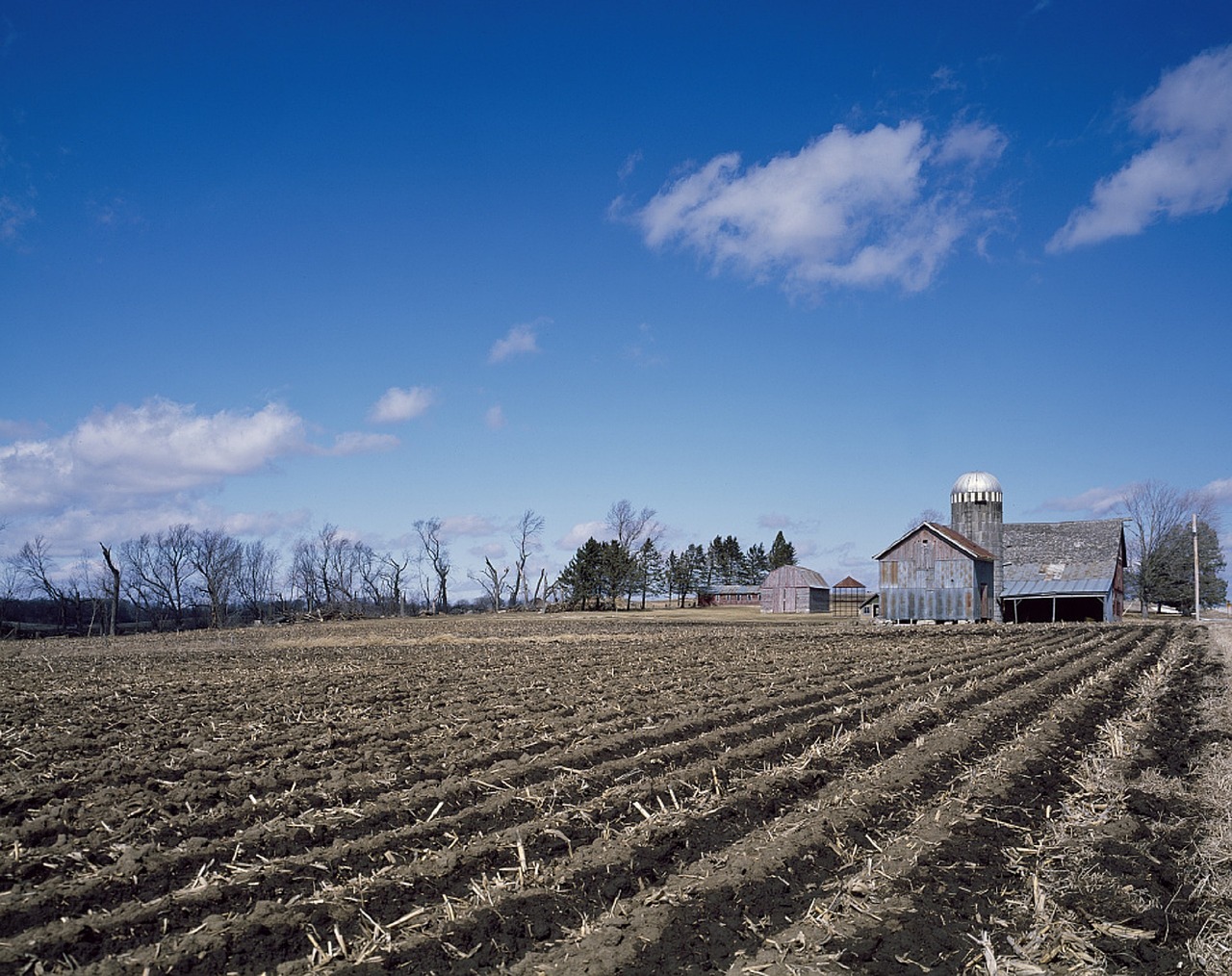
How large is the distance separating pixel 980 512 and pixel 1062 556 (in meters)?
5.17

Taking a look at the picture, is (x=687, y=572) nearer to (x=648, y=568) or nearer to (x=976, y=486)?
(x=648, y=568)

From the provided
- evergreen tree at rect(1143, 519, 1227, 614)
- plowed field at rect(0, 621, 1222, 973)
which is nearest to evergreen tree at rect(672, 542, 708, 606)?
evergreen tree at rect(1143, 519, 1227, 614)

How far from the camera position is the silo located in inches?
2142

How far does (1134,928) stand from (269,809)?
6.96 metres

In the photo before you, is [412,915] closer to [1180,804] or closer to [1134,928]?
[1134,928]

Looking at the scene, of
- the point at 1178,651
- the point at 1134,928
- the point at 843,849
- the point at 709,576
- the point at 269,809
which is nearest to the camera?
the point at 1134,928

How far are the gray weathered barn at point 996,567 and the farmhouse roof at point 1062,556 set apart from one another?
0.05m

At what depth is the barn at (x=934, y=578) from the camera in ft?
159

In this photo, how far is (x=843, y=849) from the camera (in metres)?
7.02

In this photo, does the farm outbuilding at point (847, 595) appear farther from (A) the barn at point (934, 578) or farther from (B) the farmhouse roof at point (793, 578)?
(A) the barn at point (934, 578)

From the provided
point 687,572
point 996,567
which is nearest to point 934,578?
point 996,567

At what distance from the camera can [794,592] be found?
298ft

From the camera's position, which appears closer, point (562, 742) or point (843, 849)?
point (843, 849)

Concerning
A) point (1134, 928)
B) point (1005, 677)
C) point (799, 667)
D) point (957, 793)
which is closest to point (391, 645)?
point (799, 667)
